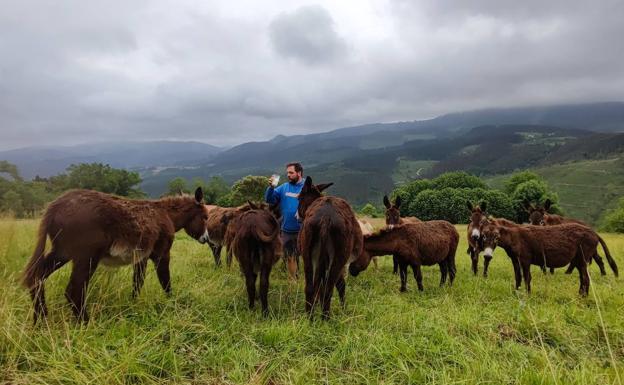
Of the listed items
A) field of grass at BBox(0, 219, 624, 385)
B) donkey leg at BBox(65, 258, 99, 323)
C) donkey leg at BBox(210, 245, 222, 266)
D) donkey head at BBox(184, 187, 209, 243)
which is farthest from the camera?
donkey leg at BBox(210, 245, 222, 266)

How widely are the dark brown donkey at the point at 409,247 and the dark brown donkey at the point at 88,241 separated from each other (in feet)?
14.4

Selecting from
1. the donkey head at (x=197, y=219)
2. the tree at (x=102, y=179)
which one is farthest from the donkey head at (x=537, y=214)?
the tree at (x=102, y=179)

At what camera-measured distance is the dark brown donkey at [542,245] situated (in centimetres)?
818

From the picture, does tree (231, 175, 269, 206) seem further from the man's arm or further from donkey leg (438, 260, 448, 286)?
the man's arm

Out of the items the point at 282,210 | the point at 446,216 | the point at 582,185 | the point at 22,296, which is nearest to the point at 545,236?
the point at 282,210

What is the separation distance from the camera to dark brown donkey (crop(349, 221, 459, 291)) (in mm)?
8203

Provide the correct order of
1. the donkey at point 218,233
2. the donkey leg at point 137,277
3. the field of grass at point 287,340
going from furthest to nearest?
the donkey at point 218,233 < the donkey leg at point 137,277 < the field of grass at point 287,340

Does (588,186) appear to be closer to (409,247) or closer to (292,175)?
(409,247)

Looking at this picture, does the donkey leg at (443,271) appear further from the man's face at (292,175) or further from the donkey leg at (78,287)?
the donkey leg at (78,287)

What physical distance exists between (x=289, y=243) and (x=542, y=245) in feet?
19.0

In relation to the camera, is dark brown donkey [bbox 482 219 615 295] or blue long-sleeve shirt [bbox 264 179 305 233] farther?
dark brown donkey [bbox 482 219 615 295]

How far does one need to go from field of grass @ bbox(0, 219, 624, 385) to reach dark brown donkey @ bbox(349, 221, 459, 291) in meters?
1.30

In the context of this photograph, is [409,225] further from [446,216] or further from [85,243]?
[446,216]

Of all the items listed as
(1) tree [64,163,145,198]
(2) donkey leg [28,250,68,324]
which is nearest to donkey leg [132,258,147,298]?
(2) donkey leg [28,250,68,324]
